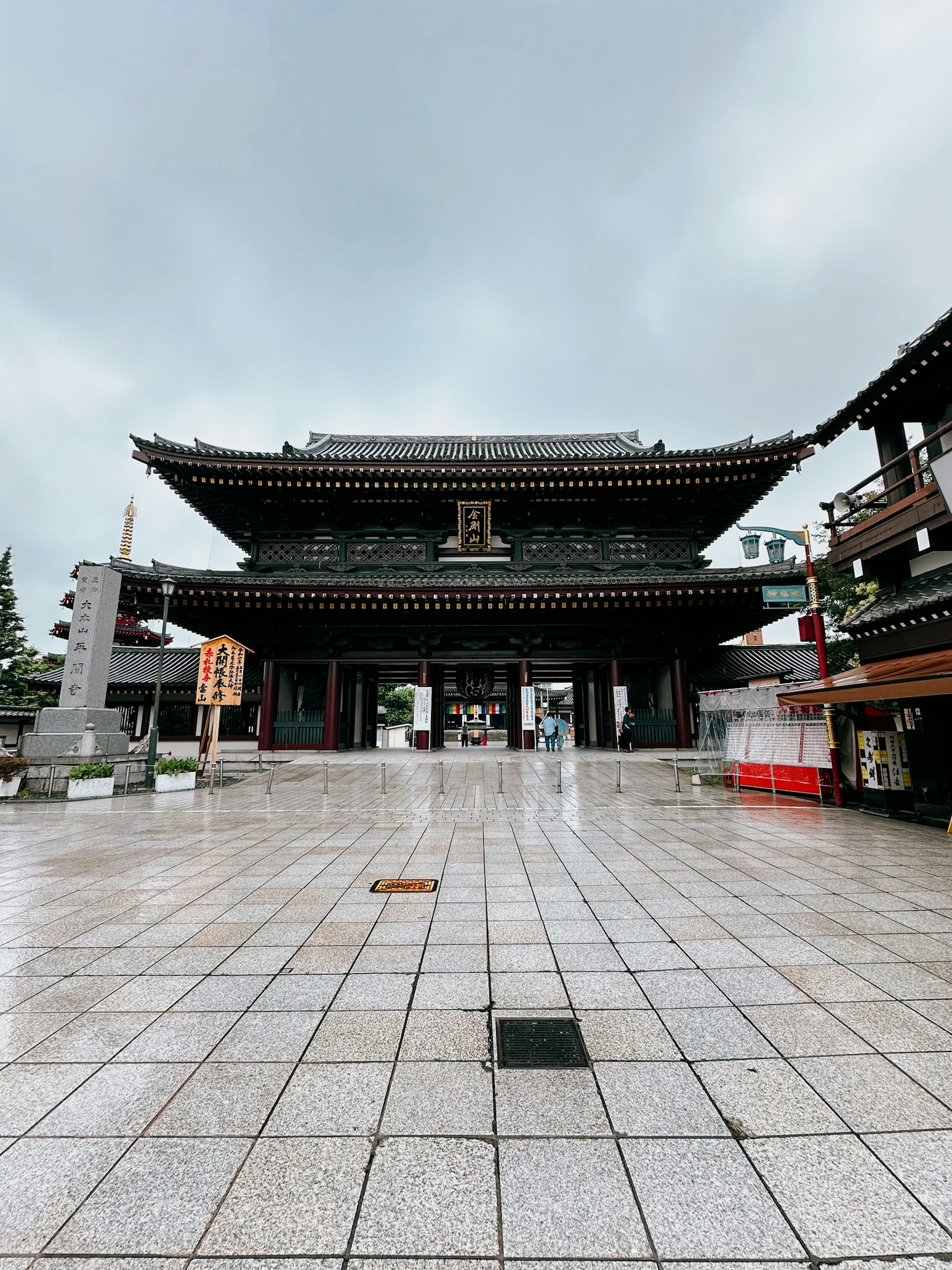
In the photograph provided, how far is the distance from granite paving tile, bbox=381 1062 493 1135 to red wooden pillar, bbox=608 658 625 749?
16.4m

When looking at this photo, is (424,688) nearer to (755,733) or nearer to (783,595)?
(755,733)

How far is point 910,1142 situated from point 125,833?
29.2 ft

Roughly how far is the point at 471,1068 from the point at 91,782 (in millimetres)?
11460

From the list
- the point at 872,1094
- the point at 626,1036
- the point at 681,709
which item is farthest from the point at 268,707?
the point at 872,1094

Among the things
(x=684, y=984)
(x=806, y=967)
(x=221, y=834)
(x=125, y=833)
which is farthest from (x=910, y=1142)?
(x=125, y=833)

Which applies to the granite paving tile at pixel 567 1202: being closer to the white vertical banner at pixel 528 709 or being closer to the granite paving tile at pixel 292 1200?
the granite paving tile at pixel 292 1200

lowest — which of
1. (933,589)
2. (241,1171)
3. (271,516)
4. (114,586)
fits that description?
(241,1171)

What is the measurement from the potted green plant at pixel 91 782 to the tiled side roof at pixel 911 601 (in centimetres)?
1554

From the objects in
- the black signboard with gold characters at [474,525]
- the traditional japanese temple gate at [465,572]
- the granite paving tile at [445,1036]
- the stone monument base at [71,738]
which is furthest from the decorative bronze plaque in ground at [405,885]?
the black signboard with gold characters at [474,525]

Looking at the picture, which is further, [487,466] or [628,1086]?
[487,466]

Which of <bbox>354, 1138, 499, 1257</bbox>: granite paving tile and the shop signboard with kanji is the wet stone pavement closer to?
<bbox>354, 1138, 499, 1257</bbox>: granite paving tile

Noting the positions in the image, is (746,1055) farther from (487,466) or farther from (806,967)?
(487,466)

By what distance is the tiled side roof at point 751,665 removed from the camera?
22781 millimetres

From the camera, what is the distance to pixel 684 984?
3373 millimetres
